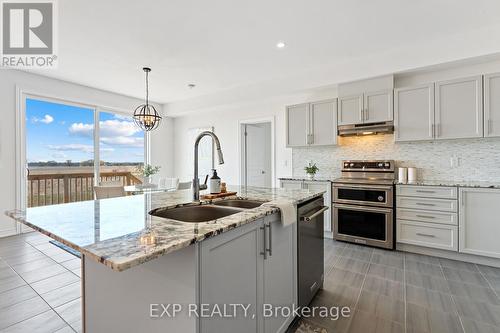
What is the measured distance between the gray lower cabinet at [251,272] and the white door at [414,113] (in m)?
2.63

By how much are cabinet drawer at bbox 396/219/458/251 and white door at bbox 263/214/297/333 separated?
223 centimetres

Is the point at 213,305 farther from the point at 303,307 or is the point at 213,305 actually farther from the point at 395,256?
the point at 395,256

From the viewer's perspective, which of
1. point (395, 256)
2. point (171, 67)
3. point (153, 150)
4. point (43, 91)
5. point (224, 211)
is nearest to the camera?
point (224, 211)

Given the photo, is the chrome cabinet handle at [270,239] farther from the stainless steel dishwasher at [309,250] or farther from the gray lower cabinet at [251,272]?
the stainless steel dishwasher at [309,250]

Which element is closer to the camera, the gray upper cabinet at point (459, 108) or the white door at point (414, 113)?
the gray upper cabinet at point (459, 108)

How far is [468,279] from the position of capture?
8.18ft

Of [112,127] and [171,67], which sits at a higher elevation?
[171,67]

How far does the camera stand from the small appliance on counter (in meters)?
3.28

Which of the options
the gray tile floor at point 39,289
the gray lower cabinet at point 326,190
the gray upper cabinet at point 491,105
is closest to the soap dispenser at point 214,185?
the gray tile floor at point 39,289

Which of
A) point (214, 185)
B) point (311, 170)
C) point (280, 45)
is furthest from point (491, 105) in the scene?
point (214, 185)

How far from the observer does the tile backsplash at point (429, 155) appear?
10.3 feet

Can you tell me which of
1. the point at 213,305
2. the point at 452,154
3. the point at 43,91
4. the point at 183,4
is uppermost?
the point at 183,4

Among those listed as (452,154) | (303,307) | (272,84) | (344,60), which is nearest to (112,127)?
(272,84)

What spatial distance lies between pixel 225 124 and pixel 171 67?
2.12 metres
